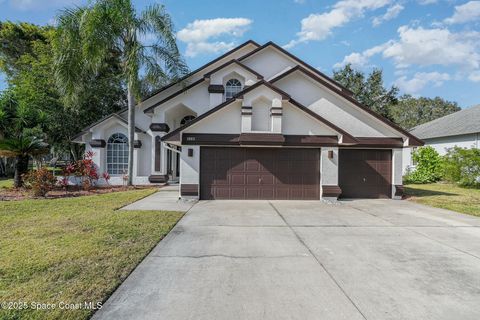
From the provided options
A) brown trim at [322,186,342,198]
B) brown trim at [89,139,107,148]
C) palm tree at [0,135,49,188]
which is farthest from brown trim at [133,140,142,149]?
brown trim at [322,186,342,198]

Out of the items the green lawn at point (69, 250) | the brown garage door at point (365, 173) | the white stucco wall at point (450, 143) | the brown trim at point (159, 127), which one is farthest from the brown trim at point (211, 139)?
the white stucco wall at point (450, 143)

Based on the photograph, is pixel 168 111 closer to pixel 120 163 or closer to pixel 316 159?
pixel 120 163

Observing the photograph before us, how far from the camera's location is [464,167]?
18797mm

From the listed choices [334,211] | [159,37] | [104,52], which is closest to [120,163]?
[104,52]

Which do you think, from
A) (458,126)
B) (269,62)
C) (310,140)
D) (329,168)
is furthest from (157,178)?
(458,126)

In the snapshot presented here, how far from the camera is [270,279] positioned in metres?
4.57

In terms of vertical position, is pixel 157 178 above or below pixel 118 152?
below

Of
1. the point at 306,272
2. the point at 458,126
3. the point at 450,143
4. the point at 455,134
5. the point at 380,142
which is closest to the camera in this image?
the point at 306,272

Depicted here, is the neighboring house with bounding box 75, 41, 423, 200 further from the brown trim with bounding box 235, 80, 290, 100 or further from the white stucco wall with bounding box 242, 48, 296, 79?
the white stucco wall with bounding box 242, 48, 296, 79

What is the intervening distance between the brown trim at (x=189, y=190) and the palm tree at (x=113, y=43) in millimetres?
5874

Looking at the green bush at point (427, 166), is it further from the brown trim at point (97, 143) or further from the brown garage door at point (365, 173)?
the brown trim at point (97, 143)

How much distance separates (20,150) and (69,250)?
12.1 metres

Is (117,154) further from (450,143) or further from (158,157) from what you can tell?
(450,143)

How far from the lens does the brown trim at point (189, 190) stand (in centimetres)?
1209
